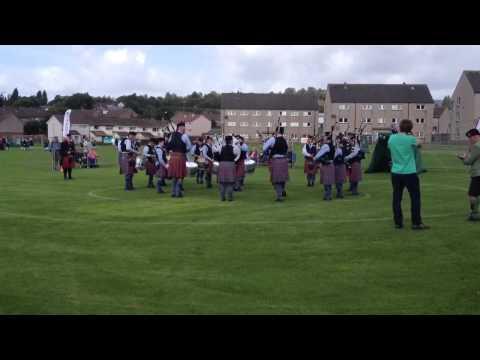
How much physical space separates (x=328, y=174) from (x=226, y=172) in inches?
112

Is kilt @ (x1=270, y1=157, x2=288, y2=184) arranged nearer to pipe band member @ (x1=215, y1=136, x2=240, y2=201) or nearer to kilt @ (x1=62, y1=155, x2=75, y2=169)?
pipe band member @ (x1=215, y1=136, x2=240, y2=201)

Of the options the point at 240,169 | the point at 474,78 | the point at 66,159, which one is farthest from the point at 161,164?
the point at 474,78

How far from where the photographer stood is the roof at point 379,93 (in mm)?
96688

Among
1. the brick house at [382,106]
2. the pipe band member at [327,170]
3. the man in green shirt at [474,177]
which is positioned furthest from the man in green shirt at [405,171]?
the brick house at [382,106]

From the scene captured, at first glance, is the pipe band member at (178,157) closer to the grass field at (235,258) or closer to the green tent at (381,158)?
the grass field at (235,258)

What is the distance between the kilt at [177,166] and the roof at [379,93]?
79954mm

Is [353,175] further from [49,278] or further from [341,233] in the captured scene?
[49,278]

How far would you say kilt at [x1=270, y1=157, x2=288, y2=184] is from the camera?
682 inches

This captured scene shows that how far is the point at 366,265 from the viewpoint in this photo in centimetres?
881

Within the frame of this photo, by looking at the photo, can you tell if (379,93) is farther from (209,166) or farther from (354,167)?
(354,167)

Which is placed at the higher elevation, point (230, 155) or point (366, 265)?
point (230, 155)

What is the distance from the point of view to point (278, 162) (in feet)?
56.9

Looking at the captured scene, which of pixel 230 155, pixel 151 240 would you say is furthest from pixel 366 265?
pixel 230 155
